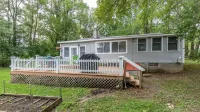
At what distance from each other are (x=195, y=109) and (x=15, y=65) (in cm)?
857

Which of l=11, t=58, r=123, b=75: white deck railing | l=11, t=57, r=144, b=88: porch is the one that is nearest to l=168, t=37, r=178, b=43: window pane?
l=11, t=57, r=144, b=88: porch

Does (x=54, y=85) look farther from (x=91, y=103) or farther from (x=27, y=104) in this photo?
(x=91, y=103)

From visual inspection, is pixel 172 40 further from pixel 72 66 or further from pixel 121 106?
pixel 121 106

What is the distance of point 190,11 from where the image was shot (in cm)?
764

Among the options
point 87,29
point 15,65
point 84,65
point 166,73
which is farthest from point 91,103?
point 87,29

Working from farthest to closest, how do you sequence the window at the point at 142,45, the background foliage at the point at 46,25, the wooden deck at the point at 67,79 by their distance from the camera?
the background foliage at the point at 46,25 → the window at the point at 142,45 → the wooden deck at the point at 67,79

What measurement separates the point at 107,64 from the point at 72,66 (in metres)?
1.82

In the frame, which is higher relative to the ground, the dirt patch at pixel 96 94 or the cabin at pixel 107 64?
the cabin at pixel 107 64

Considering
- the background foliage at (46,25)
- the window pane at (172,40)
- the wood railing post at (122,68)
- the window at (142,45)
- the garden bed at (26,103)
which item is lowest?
the garden bed at (26,103)

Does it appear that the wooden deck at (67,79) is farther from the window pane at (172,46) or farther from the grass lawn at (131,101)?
the window pane at (172,46)

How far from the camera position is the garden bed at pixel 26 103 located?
4.87m

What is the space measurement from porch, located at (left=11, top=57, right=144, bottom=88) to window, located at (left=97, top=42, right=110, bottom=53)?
5.35 meters

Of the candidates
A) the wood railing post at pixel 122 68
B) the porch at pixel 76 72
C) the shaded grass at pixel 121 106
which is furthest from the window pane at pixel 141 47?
the shaded grass at pixel 121 106

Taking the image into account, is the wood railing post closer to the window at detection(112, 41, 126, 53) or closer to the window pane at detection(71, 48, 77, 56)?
the window at detection(112, 41, 126, 53)
